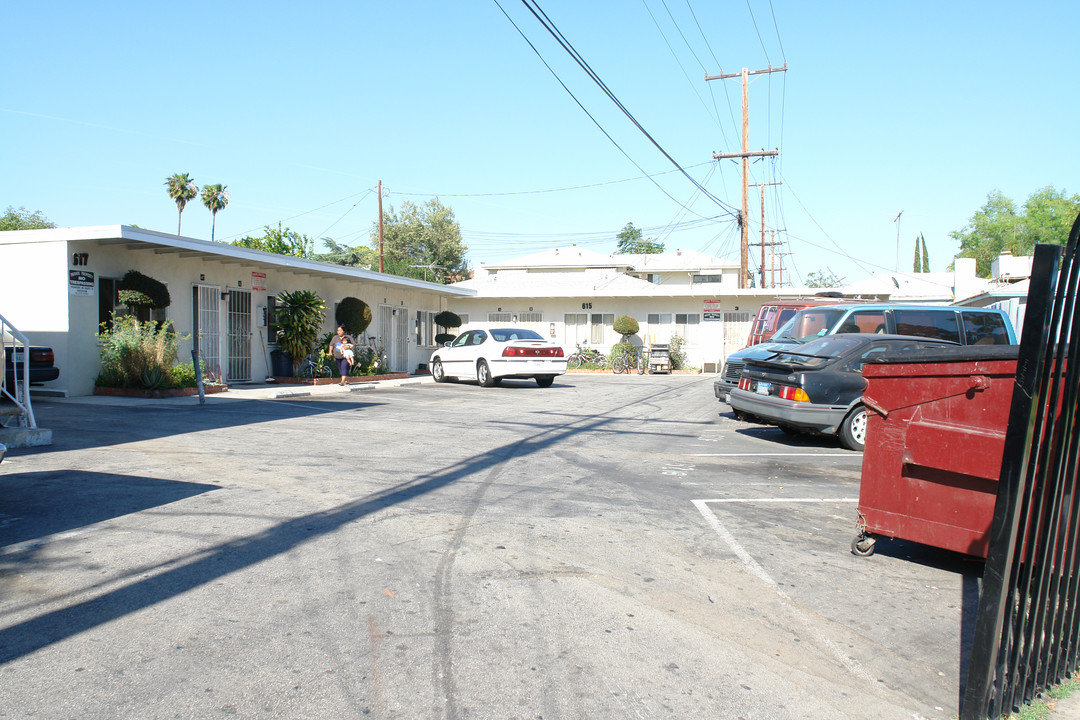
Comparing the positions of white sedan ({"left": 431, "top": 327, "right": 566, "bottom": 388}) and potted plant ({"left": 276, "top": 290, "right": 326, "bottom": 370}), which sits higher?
potted plant ({"left": 276, "top": 290, "right": 326, "bottom": 370})

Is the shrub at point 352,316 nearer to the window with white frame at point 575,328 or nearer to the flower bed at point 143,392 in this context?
the flower bed at point 143,392

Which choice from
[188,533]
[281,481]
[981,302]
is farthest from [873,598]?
[981,302]

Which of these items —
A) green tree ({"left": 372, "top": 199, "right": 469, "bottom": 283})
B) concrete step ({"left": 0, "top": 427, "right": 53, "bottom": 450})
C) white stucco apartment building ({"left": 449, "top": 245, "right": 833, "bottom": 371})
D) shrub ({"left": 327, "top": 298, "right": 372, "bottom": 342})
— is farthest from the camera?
green tree ({"left": 372, "top": 199, "right": 469, "bottom": 283})

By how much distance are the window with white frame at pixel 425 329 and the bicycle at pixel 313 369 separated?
27.4 ft

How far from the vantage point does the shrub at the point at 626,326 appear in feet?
100

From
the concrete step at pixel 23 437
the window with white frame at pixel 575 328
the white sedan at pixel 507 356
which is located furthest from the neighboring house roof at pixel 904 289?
the concrete step at pixel 23 437

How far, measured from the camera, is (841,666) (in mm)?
3600

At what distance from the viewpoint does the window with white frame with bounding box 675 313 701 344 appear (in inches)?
1240

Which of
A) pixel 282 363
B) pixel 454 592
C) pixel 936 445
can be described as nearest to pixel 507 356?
pixel 282 363

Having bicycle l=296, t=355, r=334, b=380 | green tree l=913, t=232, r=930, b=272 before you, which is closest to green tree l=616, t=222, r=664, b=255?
green tree l=913, t=232, r=930, b=272

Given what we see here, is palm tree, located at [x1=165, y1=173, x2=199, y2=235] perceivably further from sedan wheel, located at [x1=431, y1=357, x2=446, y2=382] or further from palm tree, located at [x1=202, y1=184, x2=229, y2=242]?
sedan wheel, located at [x1=431, y1=357, x2=446, y2=382]

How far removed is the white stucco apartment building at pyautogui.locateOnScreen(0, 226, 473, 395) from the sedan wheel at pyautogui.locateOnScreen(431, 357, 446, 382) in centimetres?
341

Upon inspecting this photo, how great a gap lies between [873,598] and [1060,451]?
1.79m

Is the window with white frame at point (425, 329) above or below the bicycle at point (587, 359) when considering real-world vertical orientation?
above
